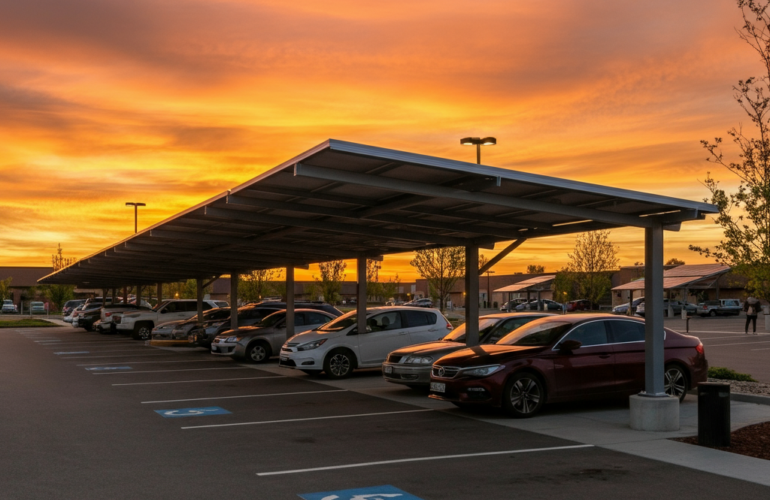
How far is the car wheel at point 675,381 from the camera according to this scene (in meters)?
13.6

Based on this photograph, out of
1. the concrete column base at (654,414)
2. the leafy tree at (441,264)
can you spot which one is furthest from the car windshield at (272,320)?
the leafy tree at (441,264)

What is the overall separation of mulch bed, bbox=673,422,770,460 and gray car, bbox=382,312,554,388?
16.4ft

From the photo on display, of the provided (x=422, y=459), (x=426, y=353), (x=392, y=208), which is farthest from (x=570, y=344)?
(x=422, y=459)

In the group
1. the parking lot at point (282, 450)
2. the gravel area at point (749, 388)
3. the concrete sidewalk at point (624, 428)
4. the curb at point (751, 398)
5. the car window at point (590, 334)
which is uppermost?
the car window at point (590, 334)

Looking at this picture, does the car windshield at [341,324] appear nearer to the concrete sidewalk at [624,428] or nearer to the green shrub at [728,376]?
the concrete sidewalk at [624,428]

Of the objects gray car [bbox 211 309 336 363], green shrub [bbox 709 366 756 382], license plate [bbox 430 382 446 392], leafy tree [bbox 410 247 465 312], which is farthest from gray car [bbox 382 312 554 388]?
leafy tree [bbox 410 247 465 312]

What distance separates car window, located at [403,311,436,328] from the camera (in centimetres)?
1892

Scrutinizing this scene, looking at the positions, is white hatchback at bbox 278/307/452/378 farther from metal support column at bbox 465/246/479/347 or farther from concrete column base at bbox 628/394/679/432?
concrete column base at bbox 628/394/679/432

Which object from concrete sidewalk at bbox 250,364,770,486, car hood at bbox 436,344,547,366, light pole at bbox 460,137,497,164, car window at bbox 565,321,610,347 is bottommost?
concrete sidewalk at bbox 250,364,770,486

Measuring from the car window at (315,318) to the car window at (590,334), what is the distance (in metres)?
11.6

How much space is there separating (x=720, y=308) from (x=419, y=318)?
56306 mm

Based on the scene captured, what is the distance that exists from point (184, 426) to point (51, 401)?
4.21m

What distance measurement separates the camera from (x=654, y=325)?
38.1 feet

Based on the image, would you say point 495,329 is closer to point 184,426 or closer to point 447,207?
point 447,207
